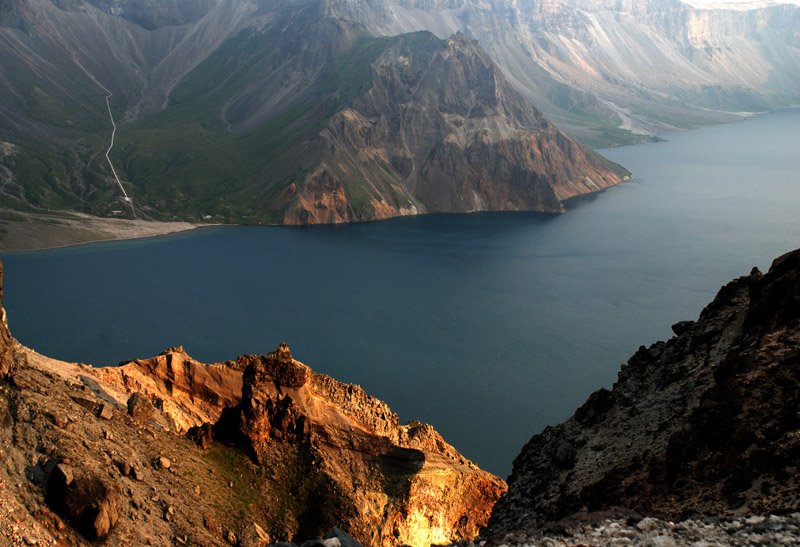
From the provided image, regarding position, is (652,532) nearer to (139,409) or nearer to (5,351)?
(139,409)

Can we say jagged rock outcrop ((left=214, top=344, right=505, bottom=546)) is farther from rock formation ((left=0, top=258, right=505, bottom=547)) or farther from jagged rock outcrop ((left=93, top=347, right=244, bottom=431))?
jagged rock outcrop ((left=93, top=347, right=244, bottom=431))

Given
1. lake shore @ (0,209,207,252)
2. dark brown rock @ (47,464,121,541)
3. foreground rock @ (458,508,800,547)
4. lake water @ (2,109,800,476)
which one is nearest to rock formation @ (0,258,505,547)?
dark brown rock @ (47,464,121,541)

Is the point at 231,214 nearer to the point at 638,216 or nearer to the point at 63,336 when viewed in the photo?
the point at 63,336

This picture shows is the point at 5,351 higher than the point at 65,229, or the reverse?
the point at 5,351

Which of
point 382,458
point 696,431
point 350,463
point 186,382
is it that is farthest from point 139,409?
point 696,431

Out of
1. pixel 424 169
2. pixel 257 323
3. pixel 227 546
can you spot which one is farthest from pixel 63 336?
pixel 424 169

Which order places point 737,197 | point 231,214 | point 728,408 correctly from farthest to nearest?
point 737,197
point 231,214
point 728,408
